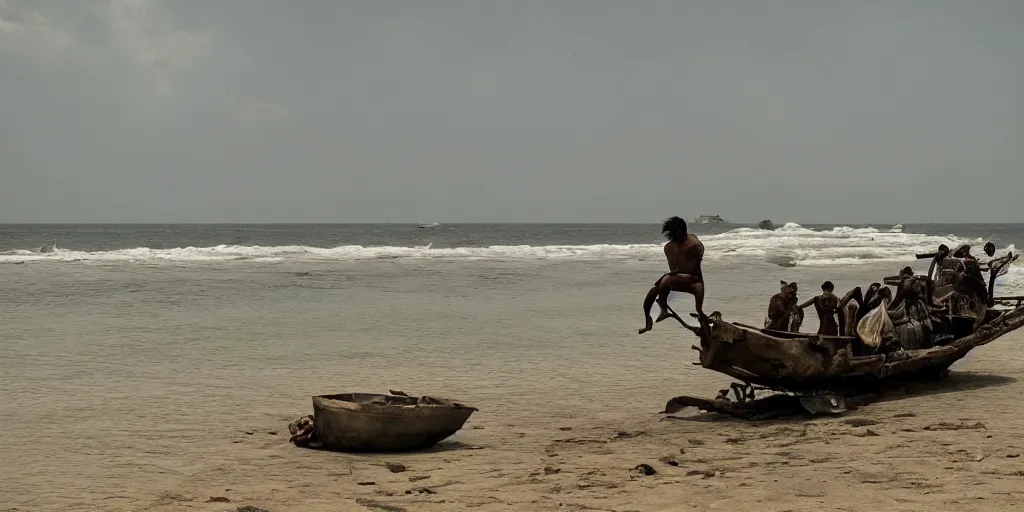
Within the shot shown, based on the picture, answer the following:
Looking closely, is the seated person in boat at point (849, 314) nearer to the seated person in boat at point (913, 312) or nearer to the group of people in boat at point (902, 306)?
the group of people in boat at point (902, 306)

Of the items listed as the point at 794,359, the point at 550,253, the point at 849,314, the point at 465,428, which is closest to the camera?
the point at 794,359

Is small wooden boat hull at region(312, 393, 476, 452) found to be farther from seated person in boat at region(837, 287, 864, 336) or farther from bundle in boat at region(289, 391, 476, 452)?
seated person in boat at region(837, 287, 864, 336)

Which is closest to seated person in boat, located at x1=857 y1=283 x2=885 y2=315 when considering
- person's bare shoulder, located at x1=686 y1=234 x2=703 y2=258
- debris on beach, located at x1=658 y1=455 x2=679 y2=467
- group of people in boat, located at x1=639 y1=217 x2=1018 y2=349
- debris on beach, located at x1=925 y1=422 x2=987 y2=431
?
group of people in boat, located at x1=639 y1=217 x2=1018 y2=349

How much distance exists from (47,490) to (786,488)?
604 centimetres

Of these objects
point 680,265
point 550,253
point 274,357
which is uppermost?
point 680,265

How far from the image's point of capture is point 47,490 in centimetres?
759

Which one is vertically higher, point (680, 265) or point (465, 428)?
point (680, 265)

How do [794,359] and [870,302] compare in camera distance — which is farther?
[870,302]

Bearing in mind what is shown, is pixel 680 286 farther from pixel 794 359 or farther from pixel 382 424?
pixel 382 424

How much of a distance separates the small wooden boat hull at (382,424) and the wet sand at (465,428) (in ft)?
0.66

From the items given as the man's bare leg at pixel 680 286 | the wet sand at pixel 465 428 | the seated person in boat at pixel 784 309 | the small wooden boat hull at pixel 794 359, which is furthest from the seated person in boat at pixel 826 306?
the man's bare leg at pixel 680 286

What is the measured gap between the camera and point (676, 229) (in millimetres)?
8492

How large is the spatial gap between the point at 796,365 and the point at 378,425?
178 inches

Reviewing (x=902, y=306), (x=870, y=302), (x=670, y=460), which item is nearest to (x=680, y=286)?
(x=670, y=460)
